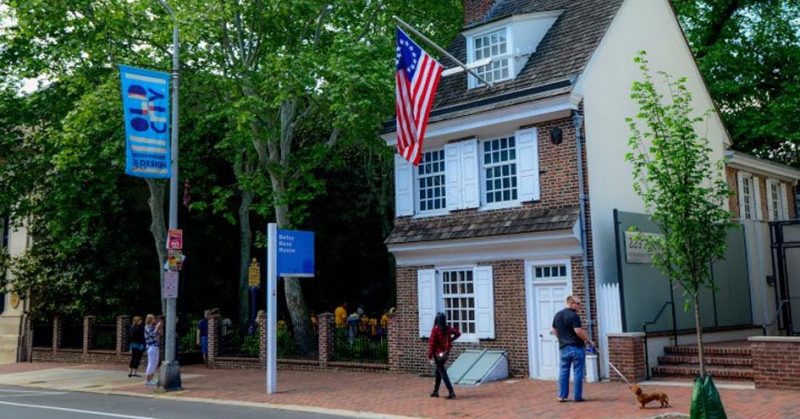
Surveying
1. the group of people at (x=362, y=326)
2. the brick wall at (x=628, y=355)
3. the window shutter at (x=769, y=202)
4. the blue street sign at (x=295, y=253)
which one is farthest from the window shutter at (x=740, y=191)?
the blue street sign at (x=295, y=253)

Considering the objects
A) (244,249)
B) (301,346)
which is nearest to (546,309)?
(301,346)

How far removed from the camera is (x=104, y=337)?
2884 cm

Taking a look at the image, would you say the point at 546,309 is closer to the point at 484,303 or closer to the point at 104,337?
the point at 484,303

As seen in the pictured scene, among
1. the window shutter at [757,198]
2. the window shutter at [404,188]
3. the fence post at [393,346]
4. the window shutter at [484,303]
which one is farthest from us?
the window shutter at [757,198]

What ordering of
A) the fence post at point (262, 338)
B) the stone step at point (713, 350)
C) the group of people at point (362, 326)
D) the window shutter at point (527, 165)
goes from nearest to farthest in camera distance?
1. the stone step at point (713, 350)
2. the window shutter at point (527, 165)
3. the group of people at point (362, 326)
4. the fence post at point (262, 338)

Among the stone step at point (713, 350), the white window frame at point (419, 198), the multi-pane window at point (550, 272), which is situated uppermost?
the white window frame at point (419, 198)

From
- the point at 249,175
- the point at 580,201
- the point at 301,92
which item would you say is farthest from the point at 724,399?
the point at 249,175

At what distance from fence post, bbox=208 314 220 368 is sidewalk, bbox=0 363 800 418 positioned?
813 millimetres

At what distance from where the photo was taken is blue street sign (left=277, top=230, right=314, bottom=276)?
16.9 m

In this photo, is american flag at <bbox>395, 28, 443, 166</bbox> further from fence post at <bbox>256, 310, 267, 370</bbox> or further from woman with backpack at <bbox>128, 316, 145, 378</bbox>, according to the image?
woman with backpack at <bbox>128, 316, 145, 378</bbox>

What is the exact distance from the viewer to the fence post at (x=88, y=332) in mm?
28531

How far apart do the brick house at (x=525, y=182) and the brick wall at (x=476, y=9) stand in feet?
7.26

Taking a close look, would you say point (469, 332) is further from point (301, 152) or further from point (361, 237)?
point (361, 237)

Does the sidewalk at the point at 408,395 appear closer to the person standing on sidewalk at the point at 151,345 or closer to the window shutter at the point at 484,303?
the person standing on sidewalk at the point at 151,345
